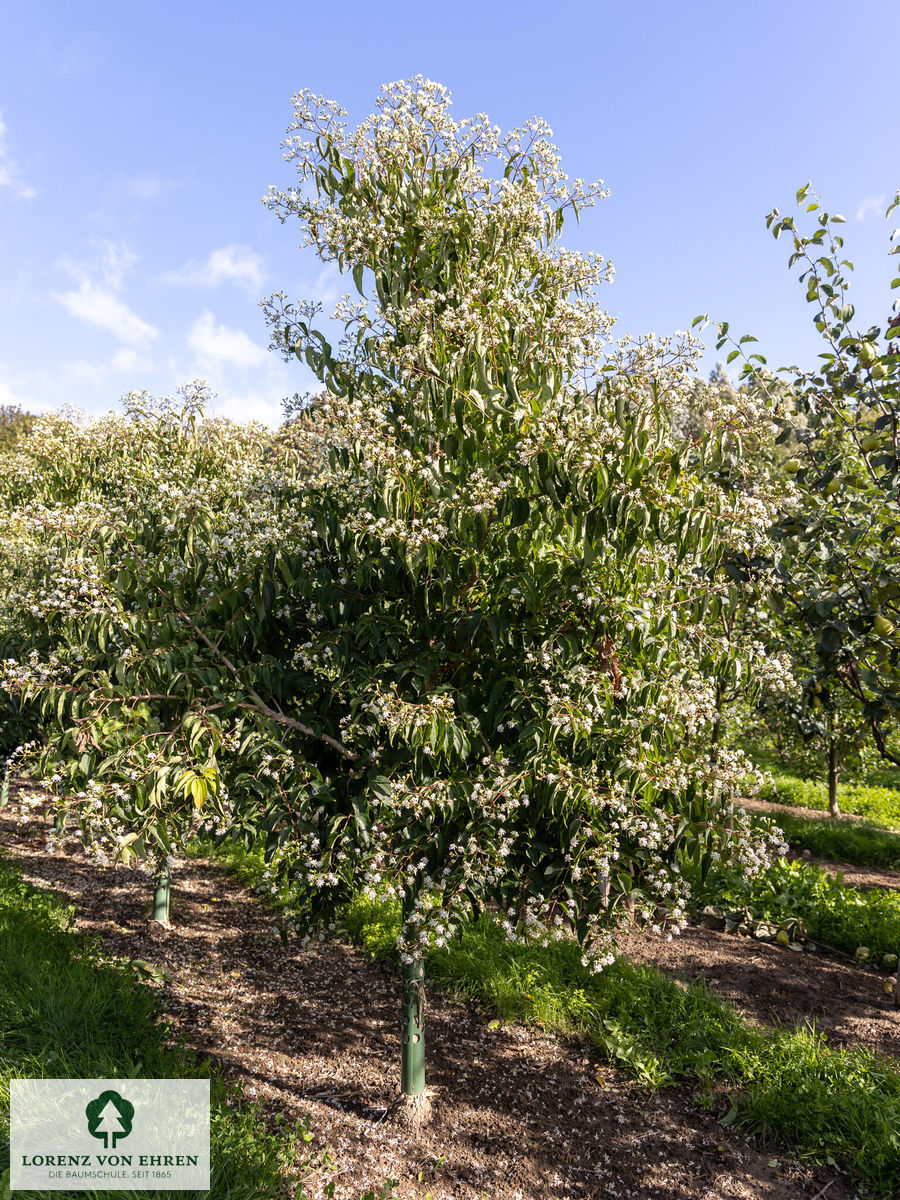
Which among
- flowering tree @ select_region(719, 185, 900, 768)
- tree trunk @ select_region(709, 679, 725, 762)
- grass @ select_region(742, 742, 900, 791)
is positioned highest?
flowering tree @ select_region(719, 185, 900, 768)

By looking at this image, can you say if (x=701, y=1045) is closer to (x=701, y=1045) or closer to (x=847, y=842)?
(x=701, y=1045)

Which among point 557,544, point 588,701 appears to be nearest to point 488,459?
point 557,544

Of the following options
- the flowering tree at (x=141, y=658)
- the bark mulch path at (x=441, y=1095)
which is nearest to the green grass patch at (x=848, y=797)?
the bark mulch path at (x=441, y=1095)

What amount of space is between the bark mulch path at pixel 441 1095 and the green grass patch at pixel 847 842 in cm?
460

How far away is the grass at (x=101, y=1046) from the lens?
398 centimetres

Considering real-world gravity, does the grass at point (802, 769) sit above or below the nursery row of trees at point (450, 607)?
below

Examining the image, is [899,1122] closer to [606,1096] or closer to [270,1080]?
[606,1096]

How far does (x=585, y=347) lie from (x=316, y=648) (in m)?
2.20

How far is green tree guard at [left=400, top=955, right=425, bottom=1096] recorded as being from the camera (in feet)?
15.3

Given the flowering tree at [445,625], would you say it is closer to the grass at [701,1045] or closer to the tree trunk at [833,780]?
the grass at [701,1045]

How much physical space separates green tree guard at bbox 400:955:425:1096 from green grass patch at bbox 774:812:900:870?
798 centimetres

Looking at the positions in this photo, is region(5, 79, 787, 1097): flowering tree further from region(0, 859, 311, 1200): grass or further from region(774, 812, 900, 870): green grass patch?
region(774, 812, 900, 870): green grass patch

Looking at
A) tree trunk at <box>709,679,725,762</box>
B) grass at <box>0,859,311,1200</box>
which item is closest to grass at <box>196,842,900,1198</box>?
grass at <box>0,859,311,1200</box>

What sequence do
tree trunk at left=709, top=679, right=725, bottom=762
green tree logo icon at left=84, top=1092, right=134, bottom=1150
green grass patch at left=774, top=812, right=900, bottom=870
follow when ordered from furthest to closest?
green grass patch at left=774, top=812, right=900, bottom=870, green tree logo icon at left=84, top=1092, right=134, bottom=1150, tree trunk at left=709, top=679, right=725, bottom=762
